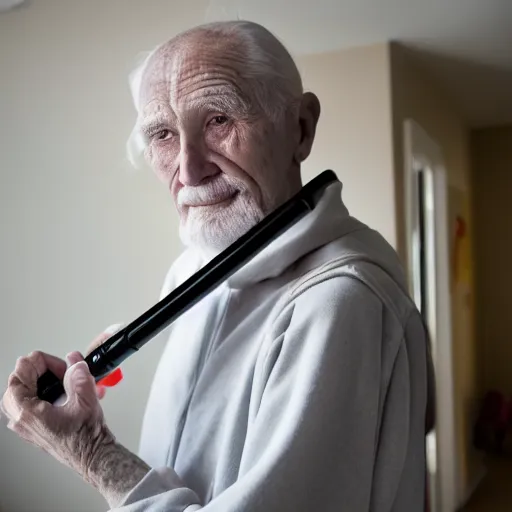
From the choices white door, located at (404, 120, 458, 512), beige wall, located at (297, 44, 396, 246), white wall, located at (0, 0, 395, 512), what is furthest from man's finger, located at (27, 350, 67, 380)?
white door, located at (404, 120, 458, 512)

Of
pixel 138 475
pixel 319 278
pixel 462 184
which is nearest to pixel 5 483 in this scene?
pixel 138 475

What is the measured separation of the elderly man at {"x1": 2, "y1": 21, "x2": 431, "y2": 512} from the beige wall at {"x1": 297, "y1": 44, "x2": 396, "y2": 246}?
75 centimetres

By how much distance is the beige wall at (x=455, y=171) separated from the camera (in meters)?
1.55

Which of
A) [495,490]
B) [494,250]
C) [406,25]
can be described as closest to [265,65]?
[406,25]

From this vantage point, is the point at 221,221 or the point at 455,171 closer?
the point at 221,221

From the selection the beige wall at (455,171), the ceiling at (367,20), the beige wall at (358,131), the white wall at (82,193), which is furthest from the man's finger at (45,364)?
the beige wall at (455,171)

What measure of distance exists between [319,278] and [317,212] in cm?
9

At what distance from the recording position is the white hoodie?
1.69ft

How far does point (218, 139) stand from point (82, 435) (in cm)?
34

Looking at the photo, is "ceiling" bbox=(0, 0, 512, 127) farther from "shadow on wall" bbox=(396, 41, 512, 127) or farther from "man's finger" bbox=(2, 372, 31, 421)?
"man's finger" bbox=(2, 372, 31, 421)

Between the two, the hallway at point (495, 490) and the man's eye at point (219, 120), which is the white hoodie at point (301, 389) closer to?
the man's eye at point (219, 120)

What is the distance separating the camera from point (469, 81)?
198cm

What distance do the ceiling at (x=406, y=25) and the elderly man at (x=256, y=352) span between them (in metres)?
0.57

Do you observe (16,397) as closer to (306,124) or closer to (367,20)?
(306,124)
